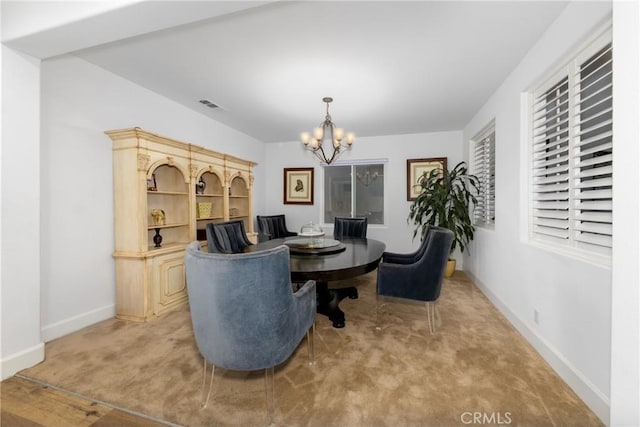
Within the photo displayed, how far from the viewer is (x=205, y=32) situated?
208cm

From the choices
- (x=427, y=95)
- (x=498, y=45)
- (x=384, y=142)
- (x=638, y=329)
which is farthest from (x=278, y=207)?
(x=638, y=329)

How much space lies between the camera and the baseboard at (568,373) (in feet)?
4.84

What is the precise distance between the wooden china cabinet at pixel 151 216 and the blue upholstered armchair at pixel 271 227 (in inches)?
50.2

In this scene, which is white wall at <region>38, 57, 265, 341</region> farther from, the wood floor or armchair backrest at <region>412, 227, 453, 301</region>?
armchair backrest at <region>412, 227, 453, 301</region>

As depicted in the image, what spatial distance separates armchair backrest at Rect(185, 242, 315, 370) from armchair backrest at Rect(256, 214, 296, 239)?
325 centimetres

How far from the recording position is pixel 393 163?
512 centimetres

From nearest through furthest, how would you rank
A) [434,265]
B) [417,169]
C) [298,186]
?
[434,265], [417,169], [298,186]

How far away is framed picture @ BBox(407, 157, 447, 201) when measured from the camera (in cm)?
484

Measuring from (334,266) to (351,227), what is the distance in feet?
7.01

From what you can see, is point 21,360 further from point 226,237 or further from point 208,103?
point 208,103

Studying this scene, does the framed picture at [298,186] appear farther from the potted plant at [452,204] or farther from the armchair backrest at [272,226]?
the potted plant at [452,204]

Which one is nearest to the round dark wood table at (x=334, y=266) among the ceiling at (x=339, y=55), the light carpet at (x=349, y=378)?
the light carpet at (x=349, y=378)

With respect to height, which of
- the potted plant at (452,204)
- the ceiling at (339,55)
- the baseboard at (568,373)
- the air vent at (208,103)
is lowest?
the baseboard at (568,373)

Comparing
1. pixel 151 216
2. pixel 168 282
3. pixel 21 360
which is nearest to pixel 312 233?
pixel 168 282
